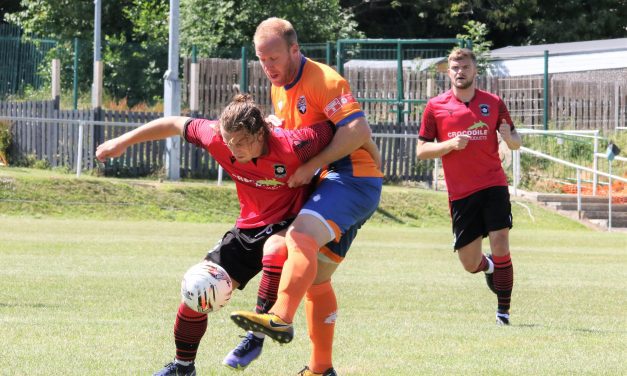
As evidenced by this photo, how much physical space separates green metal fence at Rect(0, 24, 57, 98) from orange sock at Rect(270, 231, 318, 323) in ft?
86.7

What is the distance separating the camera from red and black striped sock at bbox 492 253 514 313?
955cm

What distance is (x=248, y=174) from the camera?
6449 mm

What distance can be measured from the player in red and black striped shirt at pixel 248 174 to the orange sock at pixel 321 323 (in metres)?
0.36

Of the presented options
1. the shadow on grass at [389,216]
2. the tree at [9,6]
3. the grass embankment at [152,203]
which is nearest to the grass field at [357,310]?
the grass embankment at [152,203]

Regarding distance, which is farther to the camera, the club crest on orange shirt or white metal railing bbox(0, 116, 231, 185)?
white metal railing bbox(0, 116, 231, 185)

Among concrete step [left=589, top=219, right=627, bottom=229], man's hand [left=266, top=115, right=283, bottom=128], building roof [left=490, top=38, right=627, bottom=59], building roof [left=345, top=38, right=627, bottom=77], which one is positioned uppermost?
building roof [left=490, top=38, right=627, bottom=59]

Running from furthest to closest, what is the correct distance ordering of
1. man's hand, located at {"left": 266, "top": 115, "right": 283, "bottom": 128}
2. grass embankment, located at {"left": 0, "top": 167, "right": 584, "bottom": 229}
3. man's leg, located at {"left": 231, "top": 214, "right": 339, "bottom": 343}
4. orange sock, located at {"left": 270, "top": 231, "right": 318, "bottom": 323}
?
grass embankment, located at {"left": 0, "top": 167, "right": 584, "bottom": 229}
man's hand, located at {"left": 266, "top": 115, "right": 283, "bottom": 128}
orange sock, located at {"left": 270, "top": 231, "right": 318, "bottom": 323}
man's leg, located at {"left": 231, "top": 214, "right": 339, "bottom": 343}

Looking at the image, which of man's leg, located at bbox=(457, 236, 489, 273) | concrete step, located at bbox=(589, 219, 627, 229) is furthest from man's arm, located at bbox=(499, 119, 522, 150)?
concrete step, located at bbox=(589, 219, 627, 229)

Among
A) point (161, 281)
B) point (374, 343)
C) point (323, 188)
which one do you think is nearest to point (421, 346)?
point (374, 343)

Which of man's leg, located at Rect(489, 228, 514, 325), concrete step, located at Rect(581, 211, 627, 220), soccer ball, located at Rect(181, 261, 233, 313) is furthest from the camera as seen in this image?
concrete step, located at Rect(581, 211, 627, 220)

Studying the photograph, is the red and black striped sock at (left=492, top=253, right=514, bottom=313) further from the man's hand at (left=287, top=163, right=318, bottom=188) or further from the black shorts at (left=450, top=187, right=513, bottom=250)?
the man's hand at (left=287, top=163, right=318, bottom=188)

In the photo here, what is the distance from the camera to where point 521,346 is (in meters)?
7.96

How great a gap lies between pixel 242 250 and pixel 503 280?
373cm

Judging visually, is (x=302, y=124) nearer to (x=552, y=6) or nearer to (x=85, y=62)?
(x=85, y=62)
